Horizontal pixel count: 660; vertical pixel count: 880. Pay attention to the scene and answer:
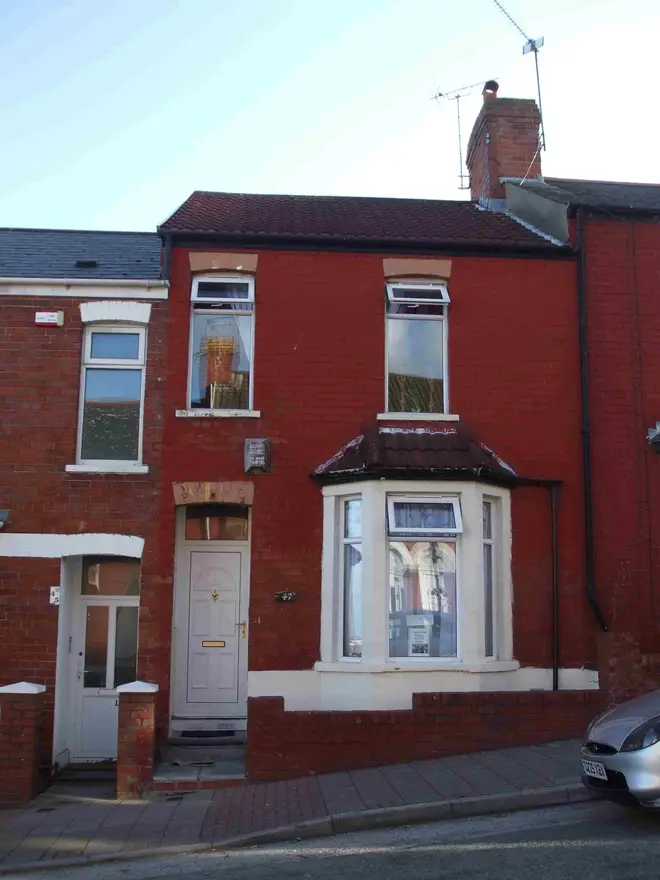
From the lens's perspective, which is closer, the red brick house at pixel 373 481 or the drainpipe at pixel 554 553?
the red brick house at pixel 373 481

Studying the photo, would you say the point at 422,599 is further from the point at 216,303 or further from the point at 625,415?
the point at 216,303

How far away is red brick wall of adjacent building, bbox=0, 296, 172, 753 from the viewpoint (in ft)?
34.3

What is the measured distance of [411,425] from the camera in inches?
435

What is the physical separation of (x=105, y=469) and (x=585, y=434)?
589 cm

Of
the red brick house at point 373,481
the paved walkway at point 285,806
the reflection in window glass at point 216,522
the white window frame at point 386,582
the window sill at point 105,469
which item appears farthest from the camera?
the reflection in window glass at point 216,522

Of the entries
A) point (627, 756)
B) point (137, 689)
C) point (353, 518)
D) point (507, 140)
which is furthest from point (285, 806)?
point (507, 140)

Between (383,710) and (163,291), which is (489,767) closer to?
(383,710)

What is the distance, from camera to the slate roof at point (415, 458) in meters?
10.3

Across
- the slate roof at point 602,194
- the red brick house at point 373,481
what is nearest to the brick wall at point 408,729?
the red brick house at point 373,481

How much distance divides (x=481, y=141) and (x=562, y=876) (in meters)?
11.7

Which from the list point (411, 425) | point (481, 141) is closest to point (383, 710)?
point (411, 425)

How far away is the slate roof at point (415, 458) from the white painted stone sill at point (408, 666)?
6.87ft

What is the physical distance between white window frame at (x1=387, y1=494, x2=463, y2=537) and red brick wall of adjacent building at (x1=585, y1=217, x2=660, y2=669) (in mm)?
1876

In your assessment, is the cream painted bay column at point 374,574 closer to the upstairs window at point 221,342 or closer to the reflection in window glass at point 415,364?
the reflection in window glass at point 415,364
